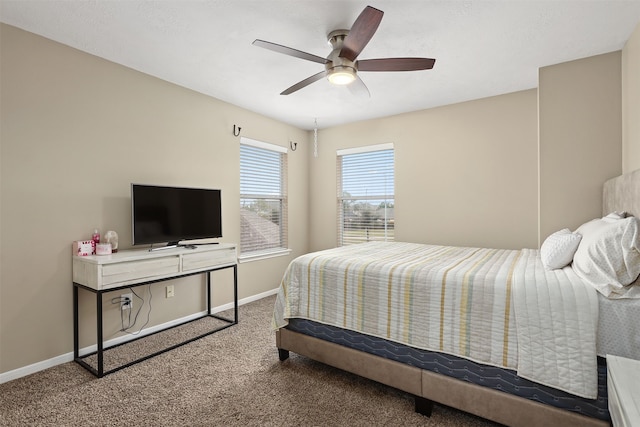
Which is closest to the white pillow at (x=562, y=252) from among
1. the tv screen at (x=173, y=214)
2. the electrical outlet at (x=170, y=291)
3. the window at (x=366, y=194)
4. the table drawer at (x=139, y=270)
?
the window at (x=366, y=194)

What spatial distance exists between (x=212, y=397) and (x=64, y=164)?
2.16 metres

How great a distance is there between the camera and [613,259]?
1.53 metres

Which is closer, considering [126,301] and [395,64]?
[395,64]

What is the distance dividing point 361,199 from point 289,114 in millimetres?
1623

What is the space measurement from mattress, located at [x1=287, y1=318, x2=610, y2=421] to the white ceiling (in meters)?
2.19

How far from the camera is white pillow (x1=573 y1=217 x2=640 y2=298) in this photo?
147cm

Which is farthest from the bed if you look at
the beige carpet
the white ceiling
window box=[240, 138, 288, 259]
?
window box=[240, 138, 288, 259]

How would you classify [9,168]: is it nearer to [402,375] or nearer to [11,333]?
[11,333]

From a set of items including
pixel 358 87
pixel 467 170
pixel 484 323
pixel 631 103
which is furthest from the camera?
pixel 467 170

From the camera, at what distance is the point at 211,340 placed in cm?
292

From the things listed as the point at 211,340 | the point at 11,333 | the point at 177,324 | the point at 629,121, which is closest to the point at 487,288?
the point at 629,121

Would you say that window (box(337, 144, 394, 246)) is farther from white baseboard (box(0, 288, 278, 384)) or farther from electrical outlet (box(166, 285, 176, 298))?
electrical outlet (box(166, 285, 176, 298))

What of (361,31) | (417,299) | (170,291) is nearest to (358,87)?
(361,31)

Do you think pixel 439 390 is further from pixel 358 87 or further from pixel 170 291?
pixel 170 291
